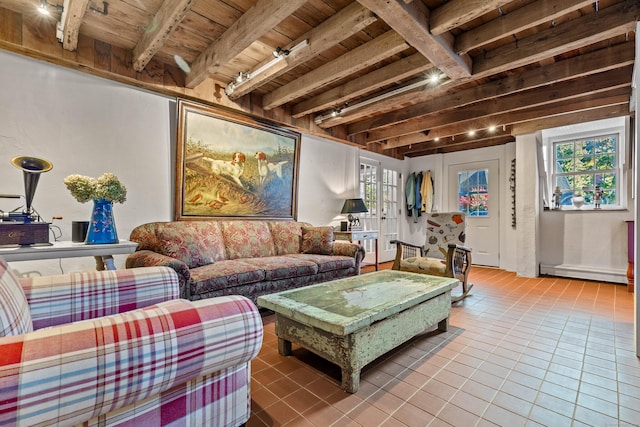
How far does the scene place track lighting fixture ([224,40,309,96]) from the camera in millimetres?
2441

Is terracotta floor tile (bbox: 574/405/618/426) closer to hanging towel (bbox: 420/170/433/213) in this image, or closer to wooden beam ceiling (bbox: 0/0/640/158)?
wooden beam ceiling (bbox: 0/0/640/158)

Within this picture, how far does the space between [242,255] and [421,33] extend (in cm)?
262

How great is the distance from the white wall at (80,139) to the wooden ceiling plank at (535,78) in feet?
9.90

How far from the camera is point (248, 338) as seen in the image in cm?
95

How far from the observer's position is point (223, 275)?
8.20 ft

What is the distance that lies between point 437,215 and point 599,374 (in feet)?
7.82

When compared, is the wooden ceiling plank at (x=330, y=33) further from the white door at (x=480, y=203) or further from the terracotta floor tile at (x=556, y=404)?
the white door at (x=480, y=203)

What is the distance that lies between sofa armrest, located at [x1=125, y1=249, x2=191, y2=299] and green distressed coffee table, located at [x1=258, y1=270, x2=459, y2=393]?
0.73 meters

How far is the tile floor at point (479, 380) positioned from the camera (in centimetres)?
140

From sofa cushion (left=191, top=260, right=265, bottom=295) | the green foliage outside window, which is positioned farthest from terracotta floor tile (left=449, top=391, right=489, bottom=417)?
the green foliage outside window

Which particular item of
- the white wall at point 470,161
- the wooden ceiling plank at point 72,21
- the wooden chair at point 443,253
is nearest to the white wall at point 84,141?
the wooden ceiling plank at point 72,21

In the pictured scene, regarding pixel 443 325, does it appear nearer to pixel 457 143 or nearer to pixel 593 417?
pixel 593 417

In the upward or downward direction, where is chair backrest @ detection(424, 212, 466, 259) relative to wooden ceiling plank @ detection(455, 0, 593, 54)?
downward

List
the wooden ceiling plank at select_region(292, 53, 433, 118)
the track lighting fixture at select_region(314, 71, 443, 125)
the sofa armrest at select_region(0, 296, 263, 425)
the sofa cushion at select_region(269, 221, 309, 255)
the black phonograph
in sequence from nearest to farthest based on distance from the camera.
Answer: the sofa armrest at select_region(0, 296, 263, 425)
the black phonograph
the wooden ceiling plank at select_region(292, 53, 433, 118)
the track lighting fixture at select_region(314, 71, 443, 125)
the sofa cushion at select_region(269, 221, 309, 255)
